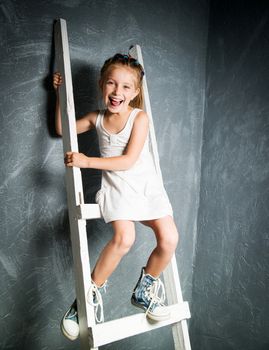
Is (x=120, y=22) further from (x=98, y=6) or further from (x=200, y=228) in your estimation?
(x=200, y=228)

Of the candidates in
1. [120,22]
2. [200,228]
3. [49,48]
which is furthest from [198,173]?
[49,48]

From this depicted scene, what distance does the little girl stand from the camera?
116 cm

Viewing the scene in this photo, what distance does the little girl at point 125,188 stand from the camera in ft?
3.80

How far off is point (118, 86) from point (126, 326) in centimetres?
83

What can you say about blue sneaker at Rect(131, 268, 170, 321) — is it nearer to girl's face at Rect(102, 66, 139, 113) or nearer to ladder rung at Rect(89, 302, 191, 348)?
ladder rung at Rect(89, 302, 191, 348)

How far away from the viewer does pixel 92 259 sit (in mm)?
1497

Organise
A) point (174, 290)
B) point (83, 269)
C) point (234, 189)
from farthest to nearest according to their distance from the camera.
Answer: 1. point (234, 189)
2. point (174, 290)
3. point (83, 269)

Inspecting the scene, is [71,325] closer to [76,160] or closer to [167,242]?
[167,242]

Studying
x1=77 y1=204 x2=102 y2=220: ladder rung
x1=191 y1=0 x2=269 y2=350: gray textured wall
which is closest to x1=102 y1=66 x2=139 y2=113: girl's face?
x1=77 y1=204 x2=102 y2=220: ladder rung

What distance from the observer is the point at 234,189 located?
63.2 inches

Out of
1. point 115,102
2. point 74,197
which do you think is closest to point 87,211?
point 74,197

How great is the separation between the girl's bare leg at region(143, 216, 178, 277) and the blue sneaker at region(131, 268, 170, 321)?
0.03 m

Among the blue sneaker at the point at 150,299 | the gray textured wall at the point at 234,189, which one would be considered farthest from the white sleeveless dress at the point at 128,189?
the gray textured wall at the point at 234,189

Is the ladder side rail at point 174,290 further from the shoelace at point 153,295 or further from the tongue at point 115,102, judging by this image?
the tongue at point 115,102
